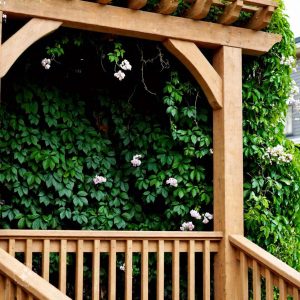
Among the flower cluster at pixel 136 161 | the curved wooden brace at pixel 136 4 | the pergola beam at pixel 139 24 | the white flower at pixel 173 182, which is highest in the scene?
the curved wooden brace at pixel 136 4

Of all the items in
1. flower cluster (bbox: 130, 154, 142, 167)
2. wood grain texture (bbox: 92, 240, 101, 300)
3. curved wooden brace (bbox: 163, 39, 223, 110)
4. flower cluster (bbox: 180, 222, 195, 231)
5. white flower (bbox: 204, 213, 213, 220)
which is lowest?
wood grain texture (bbox: 92, 240, 101, 300)

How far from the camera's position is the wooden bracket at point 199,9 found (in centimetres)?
435

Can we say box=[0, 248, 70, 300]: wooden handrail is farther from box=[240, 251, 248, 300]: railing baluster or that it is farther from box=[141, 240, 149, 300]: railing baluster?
box=[240, 251, 248, 300]: railing baluster

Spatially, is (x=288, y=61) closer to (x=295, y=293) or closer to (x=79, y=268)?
(x=295, y=293)

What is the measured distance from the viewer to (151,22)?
14.1 ft

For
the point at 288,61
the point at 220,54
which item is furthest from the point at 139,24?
the point at 288,61

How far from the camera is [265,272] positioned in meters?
4.16

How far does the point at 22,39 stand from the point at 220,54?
4.95ft

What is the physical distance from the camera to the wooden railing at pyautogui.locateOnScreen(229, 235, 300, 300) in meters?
3.94

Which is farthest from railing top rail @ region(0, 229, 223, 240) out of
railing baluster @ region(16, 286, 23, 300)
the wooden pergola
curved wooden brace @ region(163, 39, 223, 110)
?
curved wooden brace @ region(163, 39, 223, 110)

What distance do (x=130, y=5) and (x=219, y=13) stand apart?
2.52 ft

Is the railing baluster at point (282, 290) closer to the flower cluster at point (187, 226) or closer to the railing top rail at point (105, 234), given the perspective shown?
the railing top rail at point (105, 234)

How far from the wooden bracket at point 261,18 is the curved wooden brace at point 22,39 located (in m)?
1.52

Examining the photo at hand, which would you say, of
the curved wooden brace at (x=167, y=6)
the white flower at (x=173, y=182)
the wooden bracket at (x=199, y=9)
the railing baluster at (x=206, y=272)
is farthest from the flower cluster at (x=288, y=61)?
the railing baluster at (x=206, y=272)
